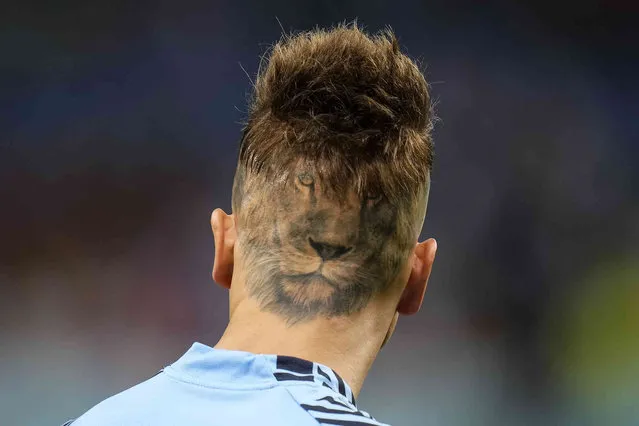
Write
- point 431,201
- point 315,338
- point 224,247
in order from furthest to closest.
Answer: point 431,201 < point 224,247 < point 315,338

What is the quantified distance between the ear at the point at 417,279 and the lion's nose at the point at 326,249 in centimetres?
12

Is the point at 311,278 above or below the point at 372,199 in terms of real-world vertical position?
below

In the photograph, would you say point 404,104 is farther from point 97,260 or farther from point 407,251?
point 97,260

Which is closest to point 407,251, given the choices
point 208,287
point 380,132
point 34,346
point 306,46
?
point 380,132

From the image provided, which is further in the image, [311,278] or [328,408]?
[311,278]

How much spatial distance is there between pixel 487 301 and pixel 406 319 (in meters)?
0.35

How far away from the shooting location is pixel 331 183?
84 cm

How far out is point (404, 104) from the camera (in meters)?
0.93

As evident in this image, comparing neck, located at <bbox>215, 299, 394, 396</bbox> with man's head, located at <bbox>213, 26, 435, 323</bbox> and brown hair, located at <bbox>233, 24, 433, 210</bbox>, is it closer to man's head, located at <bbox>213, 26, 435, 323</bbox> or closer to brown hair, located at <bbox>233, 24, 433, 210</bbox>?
man's head, located at <bbox>213, 26, 435, 323</bbox>

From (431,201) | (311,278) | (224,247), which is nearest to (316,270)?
(311,278)

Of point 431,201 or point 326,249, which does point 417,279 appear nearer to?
point 326,249

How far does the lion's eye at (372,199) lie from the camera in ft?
2.83

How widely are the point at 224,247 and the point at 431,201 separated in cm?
246

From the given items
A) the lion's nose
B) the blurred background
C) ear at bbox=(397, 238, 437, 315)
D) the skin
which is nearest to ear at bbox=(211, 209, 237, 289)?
the skin
